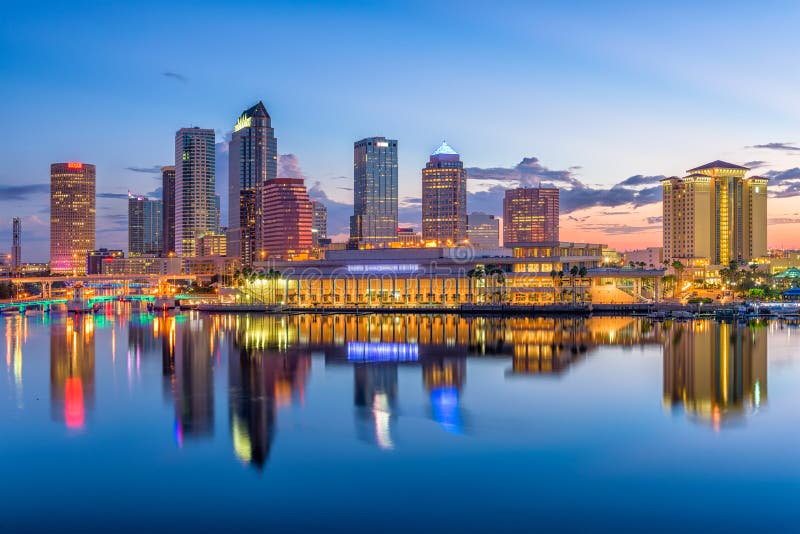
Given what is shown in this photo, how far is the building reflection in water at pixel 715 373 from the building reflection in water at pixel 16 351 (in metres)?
30.8

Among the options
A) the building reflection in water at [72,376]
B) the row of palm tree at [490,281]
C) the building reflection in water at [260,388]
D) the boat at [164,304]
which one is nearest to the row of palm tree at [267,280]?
the boat at [164,304]

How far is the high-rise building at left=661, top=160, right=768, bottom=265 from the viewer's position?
7082 inches

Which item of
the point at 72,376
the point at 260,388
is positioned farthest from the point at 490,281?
the point at 260,388

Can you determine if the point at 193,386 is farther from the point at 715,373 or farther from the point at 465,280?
the point at 465,280

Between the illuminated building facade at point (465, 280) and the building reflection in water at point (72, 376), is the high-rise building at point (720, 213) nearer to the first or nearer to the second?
the illuminated building facade at point (465, 280)

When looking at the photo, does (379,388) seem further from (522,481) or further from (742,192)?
(742,192)

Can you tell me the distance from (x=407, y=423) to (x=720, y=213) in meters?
170

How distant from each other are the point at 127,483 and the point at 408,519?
29.0 ft

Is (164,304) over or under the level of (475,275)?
under

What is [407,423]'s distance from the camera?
2977 centimetres

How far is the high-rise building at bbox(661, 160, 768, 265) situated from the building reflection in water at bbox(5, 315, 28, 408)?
145 m

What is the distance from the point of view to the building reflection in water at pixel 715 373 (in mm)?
33406

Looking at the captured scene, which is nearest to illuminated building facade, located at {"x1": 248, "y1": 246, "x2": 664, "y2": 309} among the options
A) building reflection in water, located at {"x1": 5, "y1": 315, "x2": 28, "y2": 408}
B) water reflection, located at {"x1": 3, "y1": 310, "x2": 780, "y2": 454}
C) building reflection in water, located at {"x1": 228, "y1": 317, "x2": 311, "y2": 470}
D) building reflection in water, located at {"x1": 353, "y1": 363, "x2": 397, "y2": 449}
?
water reflection, located at {"x1": 3, "y1": 310, "x2": 780, "y2": 454}

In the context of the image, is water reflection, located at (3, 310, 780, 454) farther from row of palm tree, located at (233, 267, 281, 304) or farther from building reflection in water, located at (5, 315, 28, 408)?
row of palm tree, located at (233, 267, 281, 304)
